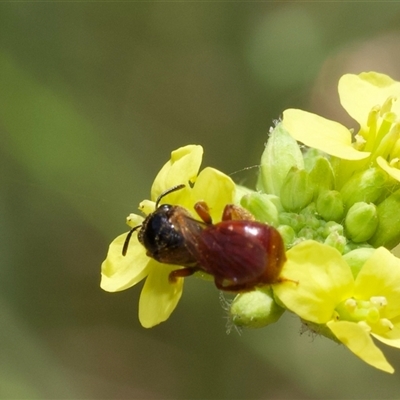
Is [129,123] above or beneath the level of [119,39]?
beneath

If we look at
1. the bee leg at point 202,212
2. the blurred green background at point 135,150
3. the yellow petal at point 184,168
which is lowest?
the blurred green background at point 135,150

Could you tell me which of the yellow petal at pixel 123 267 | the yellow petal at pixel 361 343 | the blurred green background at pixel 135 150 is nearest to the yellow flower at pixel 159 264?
the yellow petal at pixel 123 267

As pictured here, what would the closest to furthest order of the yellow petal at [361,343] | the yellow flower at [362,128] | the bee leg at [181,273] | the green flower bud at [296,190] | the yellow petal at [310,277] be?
the yellow petal at [361,343]
the yellow petal at [310,277]
the bee leg at [181,273]
the yellow flower at [362,128]
the green flower bud at [296,190]

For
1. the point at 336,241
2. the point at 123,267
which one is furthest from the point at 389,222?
the point at 123,267

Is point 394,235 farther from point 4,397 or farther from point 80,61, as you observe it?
point 80,61

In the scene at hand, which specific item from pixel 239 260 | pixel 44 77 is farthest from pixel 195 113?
pixel 239 260

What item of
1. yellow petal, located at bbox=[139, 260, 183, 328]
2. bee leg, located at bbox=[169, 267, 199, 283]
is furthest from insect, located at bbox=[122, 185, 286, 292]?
yellow petal, located at bbox=[139, 260, 183, 328]

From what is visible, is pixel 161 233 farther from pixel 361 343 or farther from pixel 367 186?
pixel 367 186

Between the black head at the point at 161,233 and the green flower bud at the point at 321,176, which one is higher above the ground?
the black head at the point at 161,233

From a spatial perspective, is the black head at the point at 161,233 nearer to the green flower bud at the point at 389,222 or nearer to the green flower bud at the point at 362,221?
the green flower bud at the point at 362,221
